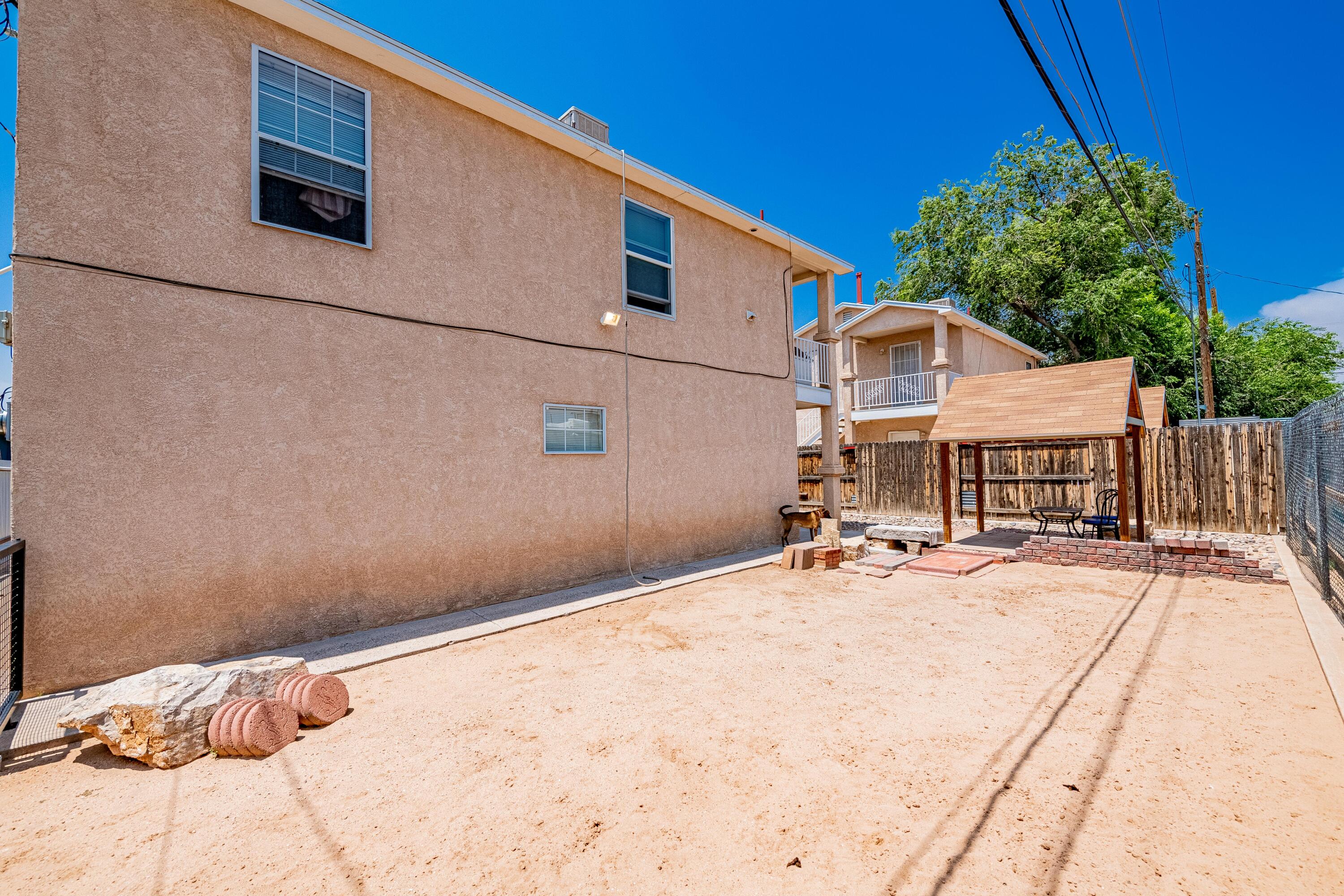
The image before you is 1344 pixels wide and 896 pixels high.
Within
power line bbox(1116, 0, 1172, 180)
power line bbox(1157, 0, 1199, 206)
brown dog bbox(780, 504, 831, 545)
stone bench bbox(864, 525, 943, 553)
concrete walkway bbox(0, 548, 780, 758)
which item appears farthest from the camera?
brown dog bbox(780, 504, 831, 545)

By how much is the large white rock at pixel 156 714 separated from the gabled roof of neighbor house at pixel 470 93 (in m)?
5.53

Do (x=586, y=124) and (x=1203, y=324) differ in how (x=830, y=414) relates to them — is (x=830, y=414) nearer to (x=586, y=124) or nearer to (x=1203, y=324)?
(x=586, y=124)

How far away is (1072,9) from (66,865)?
8.78 metres

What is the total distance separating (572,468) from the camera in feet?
24.3

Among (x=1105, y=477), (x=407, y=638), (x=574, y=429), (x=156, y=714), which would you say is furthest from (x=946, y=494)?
(x=156, y=714)

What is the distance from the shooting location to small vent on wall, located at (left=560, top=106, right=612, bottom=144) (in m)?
8.13

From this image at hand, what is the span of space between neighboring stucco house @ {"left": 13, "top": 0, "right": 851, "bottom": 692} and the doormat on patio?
377 cm

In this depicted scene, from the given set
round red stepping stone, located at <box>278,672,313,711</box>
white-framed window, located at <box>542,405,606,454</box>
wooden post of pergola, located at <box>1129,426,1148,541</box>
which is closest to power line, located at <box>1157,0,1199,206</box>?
wooden post of pergola, located at <box>1129,426,1148,541</box>

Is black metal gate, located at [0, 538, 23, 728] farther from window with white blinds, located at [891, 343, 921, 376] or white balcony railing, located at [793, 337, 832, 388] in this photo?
window with white blinds, located at [891, 343, 921, 376]

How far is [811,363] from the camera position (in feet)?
40.2

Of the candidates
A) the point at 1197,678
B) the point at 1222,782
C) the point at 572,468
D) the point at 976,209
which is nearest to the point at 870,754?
the point at 1222,782

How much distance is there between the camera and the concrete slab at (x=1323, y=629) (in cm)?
392

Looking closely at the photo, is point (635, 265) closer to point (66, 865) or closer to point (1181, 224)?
point (66, 865)

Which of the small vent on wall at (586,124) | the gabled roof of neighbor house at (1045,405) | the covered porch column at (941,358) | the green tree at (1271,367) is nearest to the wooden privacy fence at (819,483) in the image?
the covered porch column at (941,358)
